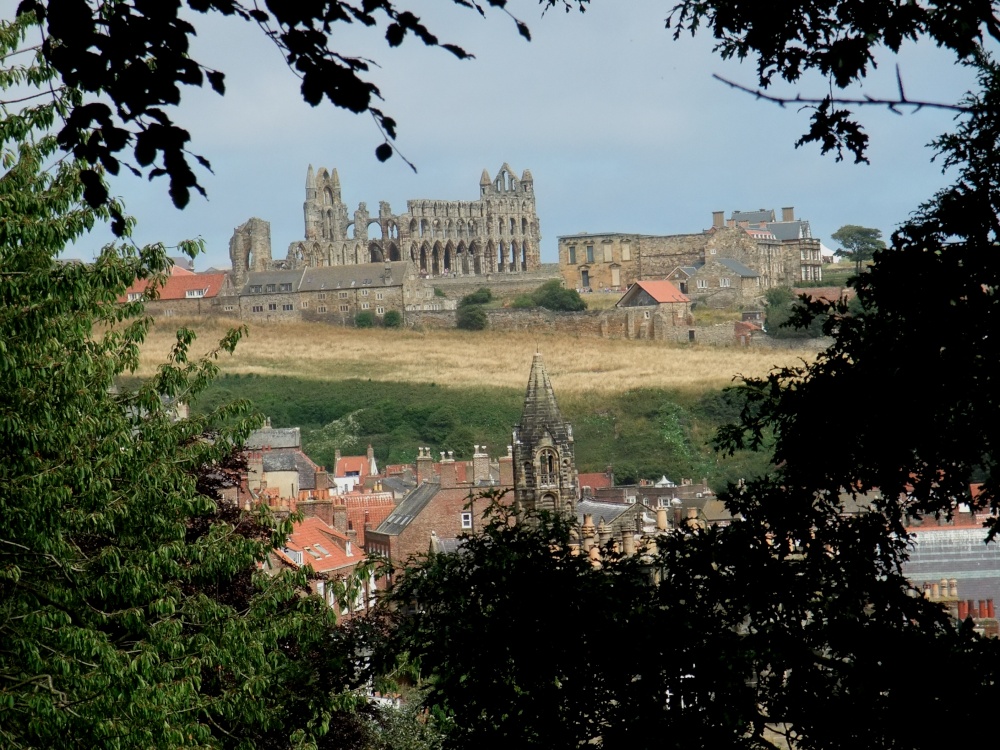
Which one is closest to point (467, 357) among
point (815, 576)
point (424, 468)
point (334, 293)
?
point (334, 293)

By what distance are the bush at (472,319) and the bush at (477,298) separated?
1.99 metres

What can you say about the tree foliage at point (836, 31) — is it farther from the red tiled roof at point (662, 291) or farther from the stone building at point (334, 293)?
the stone building at point (334, 293)

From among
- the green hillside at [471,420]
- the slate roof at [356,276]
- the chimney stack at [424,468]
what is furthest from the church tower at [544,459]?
the slate roof at [356,276]

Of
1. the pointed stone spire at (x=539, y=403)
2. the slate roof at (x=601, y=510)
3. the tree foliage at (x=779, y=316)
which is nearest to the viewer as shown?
the slate roof at (x=601, y=510)

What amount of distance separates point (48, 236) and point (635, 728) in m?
6.66

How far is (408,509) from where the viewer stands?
158 ft

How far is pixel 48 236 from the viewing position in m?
12.4

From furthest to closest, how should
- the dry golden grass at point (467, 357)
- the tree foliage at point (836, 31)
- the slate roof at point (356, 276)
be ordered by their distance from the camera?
the slate roof at point (356, 276) → the dry golden grass at point (467, 357) → the tree foliage at point (836, 31)

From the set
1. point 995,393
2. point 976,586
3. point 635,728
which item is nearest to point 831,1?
point 995,393

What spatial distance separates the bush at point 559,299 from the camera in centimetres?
10662

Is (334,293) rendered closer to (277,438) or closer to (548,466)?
(277,438)

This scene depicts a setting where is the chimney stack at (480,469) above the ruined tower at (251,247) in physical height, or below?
below

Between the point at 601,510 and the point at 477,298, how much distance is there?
228ft

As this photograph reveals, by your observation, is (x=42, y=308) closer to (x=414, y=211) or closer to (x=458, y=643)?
(x=458, y=643)
